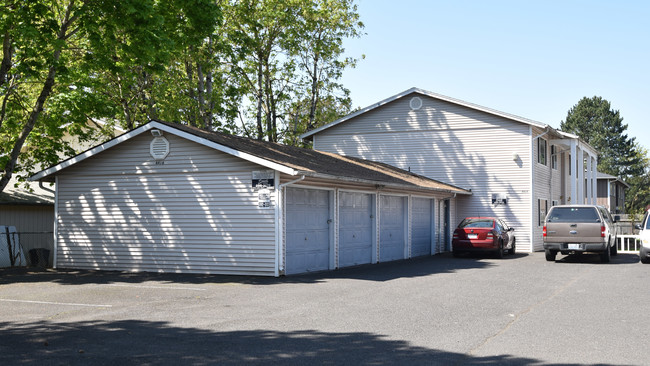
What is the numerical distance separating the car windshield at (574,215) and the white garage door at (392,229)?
504 cm

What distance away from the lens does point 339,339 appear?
8422 millimetres

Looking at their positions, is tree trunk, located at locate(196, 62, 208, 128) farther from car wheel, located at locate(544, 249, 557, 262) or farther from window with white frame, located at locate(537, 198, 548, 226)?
car wheel, located at locate(544, 249, 557, 262)

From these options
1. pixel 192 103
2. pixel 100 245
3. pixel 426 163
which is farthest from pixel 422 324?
pixel 192 103

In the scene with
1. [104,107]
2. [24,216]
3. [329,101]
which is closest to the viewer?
[104,107]

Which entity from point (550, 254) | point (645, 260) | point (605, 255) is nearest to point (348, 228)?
point (550, 254)

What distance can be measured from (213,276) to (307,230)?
9.08ft

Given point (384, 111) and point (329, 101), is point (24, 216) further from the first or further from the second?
point (329, 101)

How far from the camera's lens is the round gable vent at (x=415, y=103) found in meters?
29.9

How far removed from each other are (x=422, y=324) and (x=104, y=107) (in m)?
16.0

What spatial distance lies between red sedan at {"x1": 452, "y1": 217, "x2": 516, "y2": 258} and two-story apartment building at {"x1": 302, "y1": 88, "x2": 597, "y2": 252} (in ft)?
13.9

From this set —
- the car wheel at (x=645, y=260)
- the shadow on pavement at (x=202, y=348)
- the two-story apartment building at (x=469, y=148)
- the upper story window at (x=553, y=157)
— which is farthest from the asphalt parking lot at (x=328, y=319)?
the upper story window at (x=553, y=157)

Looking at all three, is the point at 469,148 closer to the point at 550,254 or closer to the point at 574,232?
the point at 550,254

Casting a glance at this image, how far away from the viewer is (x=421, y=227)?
2531 cm

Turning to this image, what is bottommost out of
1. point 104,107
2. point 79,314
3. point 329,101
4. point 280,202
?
point 79,314
